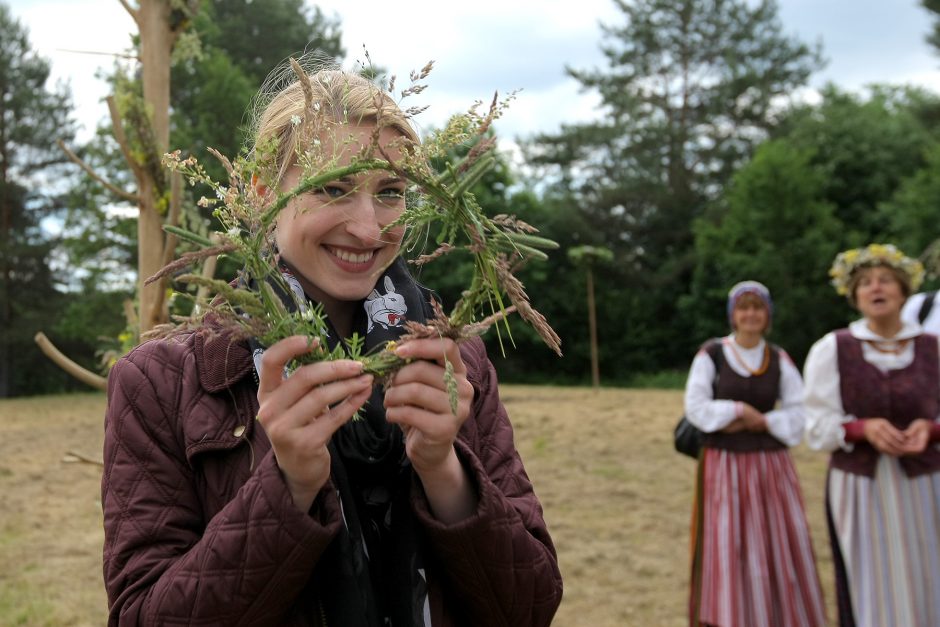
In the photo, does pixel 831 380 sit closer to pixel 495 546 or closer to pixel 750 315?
pixel 750 315

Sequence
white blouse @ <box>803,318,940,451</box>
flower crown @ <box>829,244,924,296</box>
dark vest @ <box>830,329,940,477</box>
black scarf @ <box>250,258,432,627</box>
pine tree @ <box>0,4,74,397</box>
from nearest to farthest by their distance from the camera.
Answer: black scarf @ <box>250,258,432,627</box> < dark vest @ <box>830,329,940,477</box> < white blouse @ <box>803,318,940,451</box> < flower crown @ <box>829,244,924,296</box> < pine tree @ <box>0,4,74,397</box>

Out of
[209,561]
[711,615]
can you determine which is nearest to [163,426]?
[209,561]

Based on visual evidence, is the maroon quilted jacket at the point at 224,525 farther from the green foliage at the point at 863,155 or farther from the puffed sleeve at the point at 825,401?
the green foliage at the point at 863,155

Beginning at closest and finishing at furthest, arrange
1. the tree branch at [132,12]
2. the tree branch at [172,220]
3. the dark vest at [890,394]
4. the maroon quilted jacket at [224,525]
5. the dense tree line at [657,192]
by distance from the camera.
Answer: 1. the maroon quilted jacket at [224,525]
2. the tree branch at [172,220]
3. the tree branch at [132,12]
4. the dark vest at [890,394]
5. the dense tree line at [657,192]

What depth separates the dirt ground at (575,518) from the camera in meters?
5.13

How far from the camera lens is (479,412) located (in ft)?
5.48

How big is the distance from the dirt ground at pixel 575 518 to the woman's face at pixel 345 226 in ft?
6.41

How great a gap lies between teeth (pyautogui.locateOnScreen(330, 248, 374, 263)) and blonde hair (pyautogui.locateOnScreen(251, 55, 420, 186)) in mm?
153

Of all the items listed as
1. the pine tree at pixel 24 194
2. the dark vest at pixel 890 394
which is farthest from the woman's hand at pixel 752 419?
the pine tree at pixel 24 194

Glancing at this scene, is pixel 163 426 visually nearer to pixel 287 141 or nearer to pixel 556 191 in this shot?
pixel 287 141

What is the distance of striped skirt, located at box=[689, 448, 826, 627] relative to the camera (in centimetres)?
459

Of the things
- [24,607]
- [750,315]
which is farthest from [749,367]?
[24,607]

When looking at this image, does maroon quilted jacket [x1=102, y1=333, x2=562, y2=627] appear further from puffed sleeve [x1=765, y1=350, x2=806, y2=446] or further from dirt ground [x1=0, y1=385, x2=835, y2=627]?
puffed sleeve [x1=765, y1=350, x2=806, y2=446]

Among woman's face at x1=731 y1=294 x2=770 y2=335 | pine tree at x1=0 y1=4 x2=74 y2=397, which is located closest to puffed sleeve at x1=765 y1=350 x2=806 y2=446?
woman's face at x1=731 y1=294 x2=770 y2=335
